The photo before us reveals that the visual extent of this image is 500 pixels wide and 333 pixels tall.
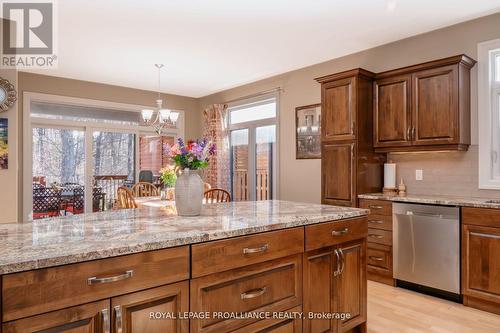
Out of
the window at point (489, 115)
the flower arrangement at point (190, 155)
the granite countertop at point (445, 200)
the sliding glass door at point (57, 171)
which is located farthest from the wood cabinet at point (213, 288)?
the sliding glass door at point (57, 171)

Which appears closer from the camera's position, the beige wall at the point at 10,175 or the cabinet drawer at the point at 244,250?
the cabinet drawer at the point at 244,250

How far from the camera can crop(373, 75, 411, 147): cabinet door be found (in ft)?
12.0

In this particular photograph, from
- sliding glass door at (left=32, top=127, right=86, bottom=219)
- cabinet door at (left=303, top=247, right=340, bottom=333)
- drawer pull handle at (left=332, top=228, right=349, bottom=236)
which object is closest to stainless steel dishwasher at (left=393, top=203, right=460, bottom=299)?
drawer pull handle at (left=332, top=228, right=349, bottom=236)

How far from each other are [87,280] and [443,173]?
3645 mm

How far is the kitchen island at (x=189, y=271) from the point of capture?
1136 mm

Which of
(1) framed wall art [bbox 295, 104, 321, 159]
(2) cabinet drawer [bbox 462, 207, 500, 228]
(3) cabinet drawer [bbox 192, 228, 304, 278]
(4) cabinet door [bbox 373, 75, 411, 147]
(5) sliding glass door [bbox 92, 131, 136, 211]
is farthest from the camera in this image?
(5) sliding glass door [bbox 92, 131, 136, 211]

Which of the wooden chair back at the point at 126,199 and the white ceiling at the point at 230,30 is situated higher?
the white ceiling at the point at 230,30

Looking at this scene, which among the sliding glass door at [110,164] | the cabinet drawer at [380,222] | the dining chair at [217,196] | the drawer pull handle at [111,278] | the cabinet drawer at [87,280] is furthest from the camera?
the sliding glass door at [110,164]

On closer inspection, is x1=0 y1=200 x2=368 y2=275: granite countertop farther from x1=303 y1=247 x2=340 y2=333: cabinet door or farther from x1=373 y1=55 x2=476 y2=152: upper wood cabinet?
x1=373 y1=55 x2=476 y2=152: upper wood cabinet

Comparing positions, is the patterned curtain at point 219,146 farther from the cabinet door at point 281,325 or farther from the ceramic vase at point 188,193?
the cabinet door at point 281,325

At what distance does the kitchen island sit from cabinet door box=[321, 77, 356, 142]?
1837 mm

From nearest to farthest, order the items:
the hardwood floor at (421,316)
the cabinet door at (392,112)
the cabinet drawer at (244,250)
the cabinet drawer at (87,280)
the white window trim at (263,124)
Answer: the cabinet drawer at (87,280), the cabinet drawer at (244,250), the hardwood floor at (421,316), the cabinet door at (392,112), the white window trim at (263,124)

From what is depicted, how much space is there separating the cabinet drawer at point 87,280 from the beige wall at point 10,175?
9.98ft

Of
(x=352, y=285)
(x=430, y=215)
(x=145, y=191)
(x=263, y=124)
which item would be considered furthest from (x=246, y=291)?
(x=263, y=124)
